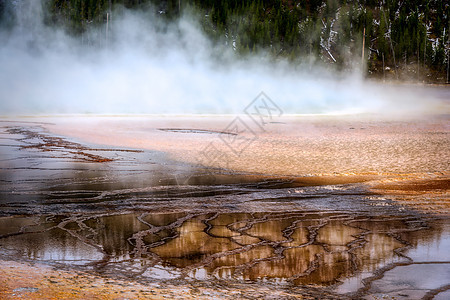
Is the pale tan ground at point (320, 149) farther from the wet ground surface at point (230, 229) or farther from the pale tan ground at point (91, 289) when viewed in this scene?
the pale tan ground at point (91, 289)

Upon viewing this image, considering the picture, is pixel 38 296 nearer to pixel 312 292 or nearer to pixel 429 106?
pixel 312 292

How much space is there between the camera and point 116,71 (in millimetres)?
26250

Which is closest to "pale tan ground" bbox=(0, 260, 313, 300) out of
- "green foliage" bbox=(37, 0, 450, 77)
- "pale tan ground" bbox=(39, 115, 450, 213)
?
"pale tan ground" bbox=(39, 115, 450, 213)

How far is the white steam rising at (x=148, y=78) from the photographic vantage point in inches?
907

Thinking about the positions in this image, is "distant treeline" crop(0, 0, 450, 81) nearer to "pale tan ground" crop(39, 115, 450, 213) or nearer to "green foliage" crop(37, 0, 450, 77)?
"green foliage" crop(37, 0, 450, 77)

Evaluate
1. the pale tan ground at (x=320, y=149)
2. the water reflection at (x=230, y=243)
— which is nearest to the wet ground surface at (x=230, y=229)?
the water reflection at (x=230, y=243)

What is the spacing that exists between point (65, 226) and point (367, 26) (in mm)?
34343

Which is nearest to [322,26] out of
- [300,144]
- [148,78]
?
[148,78]

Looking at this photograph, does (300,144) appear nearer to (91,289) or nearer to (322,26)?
(91,289)

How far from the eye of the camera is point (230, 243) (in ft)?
13.9

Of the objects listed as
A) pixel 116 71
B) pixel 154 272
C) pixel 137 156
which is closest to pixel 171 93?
pixel 116 71

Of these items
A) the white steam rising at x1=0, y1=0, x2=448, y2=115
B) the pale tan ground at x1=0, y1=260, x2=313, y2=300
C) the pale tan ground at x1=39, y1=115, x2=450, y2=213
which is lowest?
the pale tan ground at x1=0, y1=260, x2=313, y2=300

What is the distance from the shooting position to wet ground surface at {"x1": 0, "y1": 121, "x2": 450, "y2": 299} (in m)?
3.47

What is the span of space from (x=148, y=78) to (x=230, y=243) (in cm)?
2216
